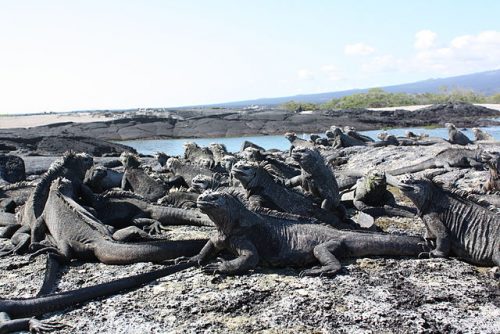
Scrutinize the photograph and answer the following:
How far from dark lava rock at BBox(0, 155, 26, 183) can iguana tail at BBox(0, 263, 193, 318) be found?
22.2ft

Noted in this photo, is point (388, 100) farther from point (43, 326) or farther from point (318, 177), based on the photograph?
point (43, 326)

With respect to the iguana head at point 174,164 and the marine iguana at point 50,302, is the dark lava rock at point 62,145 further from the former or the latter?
the marine iguana at point 50,302

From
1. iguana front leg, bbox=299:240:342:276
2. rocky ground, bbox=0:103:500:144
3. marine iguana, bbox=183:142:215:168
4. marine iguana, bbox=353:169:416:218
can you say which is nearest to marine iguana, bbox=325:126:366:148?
marine iguana, bbox=183:142:215:168

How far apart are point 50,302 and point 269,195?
9.23ft

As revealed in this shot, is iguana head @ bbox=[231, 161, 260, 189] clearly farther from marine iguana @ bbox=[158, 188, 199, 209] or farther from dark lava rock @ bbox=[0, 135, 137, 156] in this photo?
dark lava rock @ bbox=[0, 135, 137, 156]

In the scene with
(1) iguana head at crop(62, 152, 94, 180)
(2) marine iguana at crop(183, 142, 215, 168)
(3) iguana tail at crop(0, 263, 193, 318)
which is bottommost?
(3) iguana tail at crop(0, 263, 193, 318)

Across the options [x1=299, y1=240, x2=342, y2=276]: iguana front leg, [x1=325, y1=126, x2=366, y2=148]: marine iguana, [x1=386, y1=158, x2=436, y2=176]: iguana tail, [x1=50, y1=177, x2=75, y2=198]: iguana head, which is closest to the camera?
[x1=299, y1=240, x2=342, y2=276]: iguana front leg

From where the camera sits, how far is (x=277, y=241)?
4.53 metres

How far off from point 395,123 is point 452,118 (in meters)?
5.35

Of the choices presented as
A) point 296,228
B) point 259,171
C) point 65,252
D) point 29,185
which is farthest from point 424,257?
point 29,185

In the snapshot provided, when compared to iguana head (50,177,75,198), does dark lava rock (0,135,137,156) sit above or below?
below

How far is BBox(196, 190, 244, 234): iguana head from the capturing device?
4363mm

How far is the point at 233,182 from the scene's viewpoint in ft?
24.3

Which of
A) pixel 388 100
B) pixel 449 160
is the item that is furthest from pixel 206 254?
pixel 388 100
